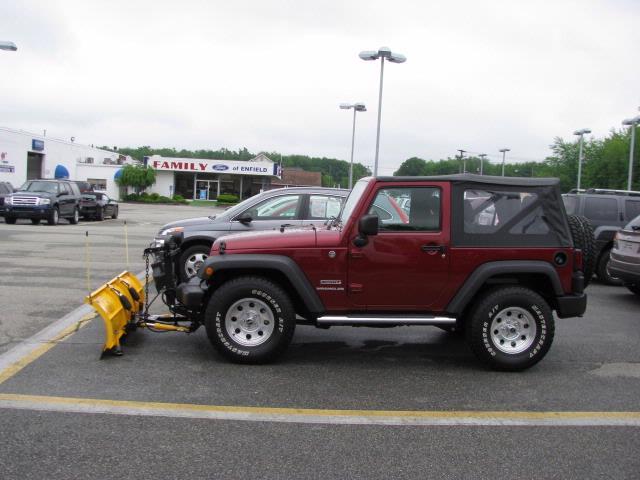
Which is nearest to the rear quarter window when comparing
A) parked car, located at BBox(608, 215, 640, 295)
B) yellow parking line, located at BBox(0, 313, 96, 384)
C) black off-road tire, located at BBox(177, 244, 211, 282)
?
parked car, located at BBox(608, 215, 640, 295)

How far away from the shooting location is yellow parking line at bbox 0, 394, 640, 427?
457 cm

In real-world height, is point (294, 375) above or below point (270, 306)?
below

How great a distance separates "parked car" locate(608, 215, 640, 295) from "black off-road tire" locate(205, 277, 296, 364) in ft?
21.2

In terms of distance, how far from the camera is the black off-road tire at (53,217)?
78.7ft

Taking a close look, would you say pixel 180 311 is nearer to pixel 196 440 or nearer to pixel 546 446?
pixel 196 440

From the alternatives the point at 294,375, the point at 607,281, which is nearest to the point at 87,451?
the point at 294,375

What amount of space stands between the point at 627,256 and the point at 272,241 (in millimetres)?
6695

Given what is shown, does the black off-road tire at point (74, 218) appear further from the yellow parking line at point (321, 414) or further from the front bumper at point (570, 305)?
the front bumper at point (570, 305)

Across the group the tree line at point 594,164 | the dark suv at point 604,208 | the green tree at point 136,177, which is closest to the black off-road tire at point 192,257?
the dark suv at point 604,208

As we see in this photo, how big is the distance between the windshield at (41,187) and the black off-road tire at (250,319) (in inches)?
839

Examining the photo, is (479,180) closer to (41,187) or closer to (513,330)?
(513,330)

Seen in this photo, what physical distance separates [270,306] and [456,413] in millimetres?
1935

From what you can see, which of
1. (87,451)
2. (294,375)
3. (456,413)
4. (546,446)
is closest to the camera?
(87,451)

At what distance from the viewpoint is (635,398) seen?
5.19m
